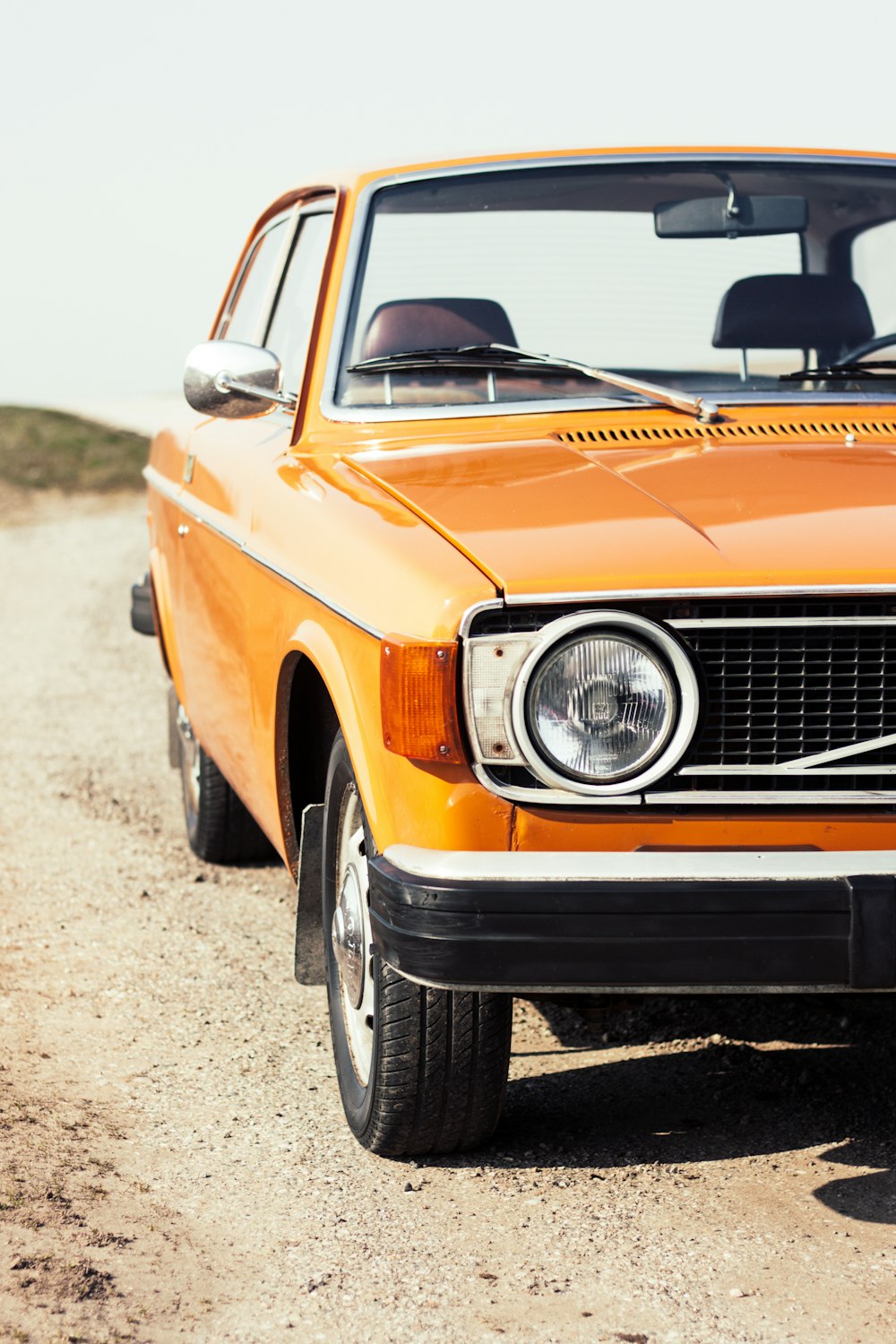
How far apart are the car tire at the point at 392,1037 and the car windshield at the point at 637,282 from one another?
1.08m

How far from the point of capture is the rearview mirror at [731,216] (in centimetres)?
433

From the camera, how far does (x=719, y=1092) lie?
3.63m

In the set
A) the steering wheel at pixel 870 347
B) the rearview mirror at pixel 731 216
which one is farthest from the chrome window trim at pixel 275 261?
the steering wheel at pixel 870 347

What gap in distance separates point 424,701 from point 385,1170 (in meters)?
1.06

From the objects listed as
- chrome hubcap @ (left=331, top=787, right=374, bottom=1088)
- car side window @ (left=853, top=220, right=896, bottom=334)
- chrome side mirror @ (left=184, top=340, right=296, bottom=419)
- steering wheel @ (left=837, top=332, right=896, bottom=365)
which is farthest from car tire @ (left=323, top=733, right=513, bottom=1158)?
car side window @ (left=853, top=220, right=896, bottom=334)

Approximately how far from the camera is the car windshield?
3902 mm

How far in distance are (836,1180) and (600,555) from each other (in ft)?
4.37

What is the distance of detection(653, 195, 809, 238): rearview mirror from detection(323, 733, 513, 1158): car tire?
192 cm

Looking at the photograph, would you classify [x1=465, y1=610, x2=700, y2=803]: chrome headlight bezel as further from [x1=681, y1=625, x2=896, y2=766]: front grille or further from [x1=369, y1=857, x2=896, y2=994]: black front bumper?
[x1=369, y1=857, x2=896, y2=994]: black front bumper

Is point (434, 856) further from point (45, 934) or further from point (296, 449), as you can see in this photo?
point (45, 934)

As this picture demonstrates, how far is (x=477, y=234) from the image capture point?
4.27 metres

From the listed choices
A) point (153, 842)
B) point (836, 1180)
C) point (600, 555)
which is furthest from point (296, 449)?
point (153, 842)

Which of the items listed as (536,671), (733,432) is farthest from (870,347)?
(536,671)

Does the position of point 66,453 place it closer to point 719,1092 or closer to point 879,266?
point 879,266
